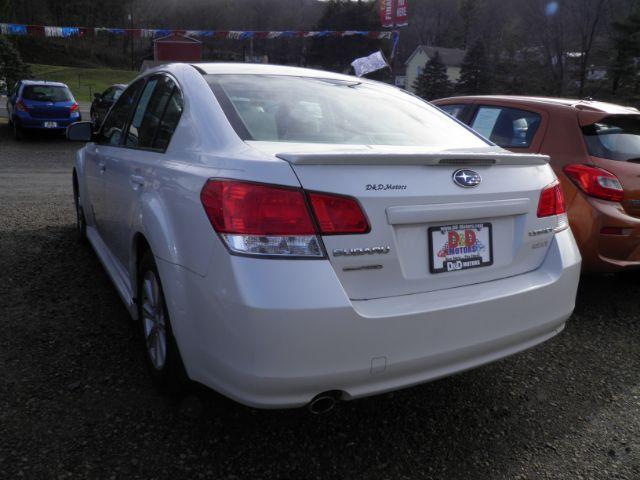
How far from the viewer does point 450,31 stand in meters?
82.5

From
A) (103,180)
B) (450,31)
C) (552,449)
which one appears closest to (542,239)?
(552,449)

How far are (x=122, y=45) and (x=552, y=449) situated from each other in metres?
101

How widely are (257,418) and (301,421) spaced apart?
20 cm

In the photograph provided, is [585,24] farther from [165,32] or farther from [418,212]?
[418,212]

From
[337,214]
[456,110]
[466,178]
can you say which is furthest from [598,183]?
[337,214]

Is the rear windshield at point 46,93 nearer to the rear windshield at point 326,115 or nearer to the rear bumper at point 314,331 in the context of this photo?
the rear windshield at point 326,115

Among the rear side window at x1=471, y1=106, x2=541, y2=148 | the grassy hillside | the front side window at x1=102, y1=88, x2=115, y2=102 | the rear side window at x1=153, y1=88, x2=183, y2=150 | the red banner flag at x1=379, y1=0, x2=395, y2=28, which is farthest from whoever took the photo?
the grassy hillside

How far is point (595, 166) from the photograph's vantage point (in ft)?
12.3

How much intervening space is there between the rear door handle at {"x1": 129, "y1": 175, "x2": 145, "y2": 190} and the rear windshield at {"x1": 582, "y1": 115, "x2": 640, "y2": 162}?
312 centimetres

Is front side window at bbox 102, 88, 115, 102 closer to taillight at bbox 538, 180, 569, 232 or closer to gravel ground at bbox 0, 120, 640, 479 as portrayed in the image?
gravel ground at bbox 0, 120, 640, 479

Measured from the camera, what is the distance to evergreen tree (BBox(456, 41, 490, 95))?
151ft

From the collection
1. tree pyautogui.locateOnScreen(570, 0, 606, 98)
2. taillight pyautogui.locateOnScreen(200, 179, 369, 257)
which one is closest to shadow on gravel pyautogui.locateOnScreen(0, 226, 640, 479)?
taillight pyautogui.locateOnScreen(200, 179, 369, 257)

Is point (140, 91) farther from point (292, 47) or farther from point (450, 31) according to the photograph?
point (450, 31)

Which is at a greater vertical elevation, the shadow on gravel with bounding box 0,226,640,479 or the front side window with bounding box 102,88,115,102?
the front side window with bounding box 102,88,115,102
